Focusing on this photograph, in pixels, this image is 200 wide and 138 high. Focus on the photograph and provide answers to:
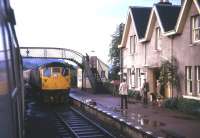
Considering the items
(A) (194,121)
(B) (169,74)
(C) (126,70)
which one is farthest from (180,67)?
(C) (126,70)

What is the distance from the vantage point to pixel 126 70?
38.4 meters

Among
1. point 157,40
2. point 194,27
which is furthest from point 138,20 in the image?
point 194,27

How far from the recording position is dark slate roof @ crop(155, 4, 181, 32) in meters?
28.5

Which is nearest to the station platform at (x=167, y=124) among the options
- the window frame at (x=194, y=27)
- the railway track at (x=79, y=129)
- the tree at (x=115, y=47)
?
the railway track at (x=79, y=129)

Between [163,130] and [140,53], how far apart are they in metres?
19.2

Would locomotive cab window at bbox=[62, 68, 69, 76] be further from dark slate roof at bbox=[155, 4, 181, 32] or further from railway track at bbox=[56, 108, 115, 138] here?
dark slate roof at bbox=[155, 4, 181, 32]

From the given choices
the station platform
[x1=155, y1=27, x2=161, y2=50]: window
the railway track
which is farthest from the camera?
[x1=155, y1=27, x2=161, y2=50]: window

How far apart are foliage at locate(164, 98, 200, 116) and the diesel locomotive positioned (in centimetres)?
760

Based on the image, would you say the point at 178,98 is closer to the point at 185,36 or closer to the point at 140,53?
the point at 185,36

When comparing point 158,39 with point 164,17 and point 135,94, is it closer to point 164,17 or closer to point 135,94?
point 164,17

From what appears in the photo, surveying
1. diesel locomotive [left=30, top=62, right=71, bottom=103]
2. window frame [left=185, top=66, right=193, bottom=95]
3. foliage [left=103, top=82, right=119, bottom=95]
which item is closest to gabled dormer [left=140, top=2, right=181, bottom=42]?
window frame [left=185, top=66, right=193, bottom=95]

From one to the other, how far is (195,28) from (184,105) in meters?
4.59

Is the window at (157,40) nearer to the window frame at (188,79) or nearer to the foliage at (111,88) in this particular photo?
the window frame at (188,79)

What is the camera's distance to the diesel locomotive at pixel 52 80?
1125 inches
